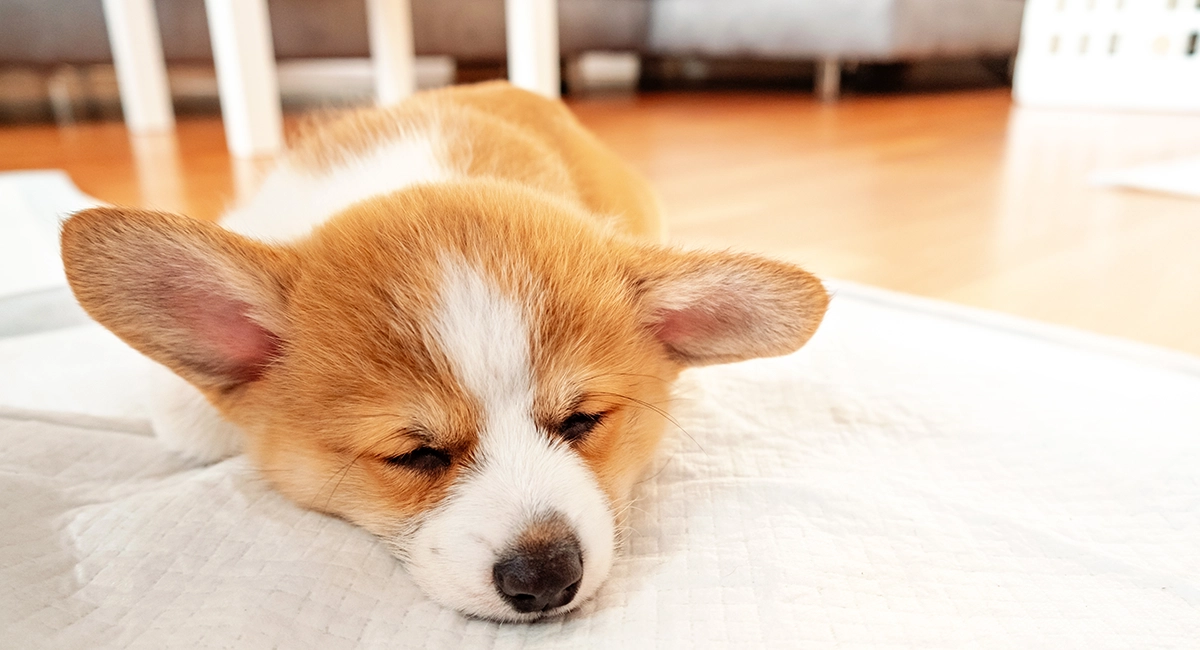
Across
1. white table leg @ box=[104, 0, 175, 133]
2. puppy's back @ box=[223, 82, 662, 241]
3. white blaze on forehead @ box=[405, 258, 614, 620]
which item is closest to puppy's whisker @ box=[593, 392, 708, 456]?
white blaze on forehead @ box=[405, 258, 614, 620]

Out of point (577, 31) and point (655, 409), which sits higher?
point (577, 31)

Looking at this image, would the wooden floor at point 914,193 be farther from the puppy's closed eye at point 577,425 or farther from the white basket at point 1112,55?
the puppy's closed eye at point 577,425

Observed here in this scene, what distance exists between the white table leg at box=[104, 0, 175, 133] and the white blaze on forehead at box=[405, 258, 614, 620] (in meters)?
4.50

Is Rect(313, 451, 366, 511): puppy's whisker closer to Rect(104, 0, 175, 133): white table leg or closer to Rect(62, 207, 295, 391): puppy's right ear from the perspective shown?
Rect(62, 207, 295, 391): puppy's right ear

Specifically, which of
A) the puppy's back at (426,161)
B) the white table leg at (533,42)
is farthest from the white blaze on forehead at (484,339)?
the white table leg at (533,42)

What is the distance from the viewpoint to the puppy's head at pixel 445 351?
0.92 metres

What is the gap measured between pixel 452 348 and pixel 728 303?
0.39 metres

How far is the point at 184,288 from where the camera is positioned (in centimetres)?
103

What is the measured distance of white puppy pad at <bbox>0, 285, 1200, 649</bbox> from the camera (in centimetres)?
86

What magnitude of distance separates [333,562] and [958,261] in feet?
→ 6.22

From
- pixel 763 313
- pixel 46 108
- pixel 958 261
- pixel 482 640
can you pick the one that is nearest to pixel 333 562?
pixel 482 640

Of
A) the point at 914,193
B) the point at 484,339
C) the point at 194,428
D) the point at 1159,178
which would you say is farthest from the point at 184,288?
the point at 1159,178

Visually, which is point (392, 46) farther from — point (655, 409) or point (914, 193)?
point (655, 409)

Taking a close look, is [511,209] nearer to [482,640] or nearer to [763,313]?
[763,313]
